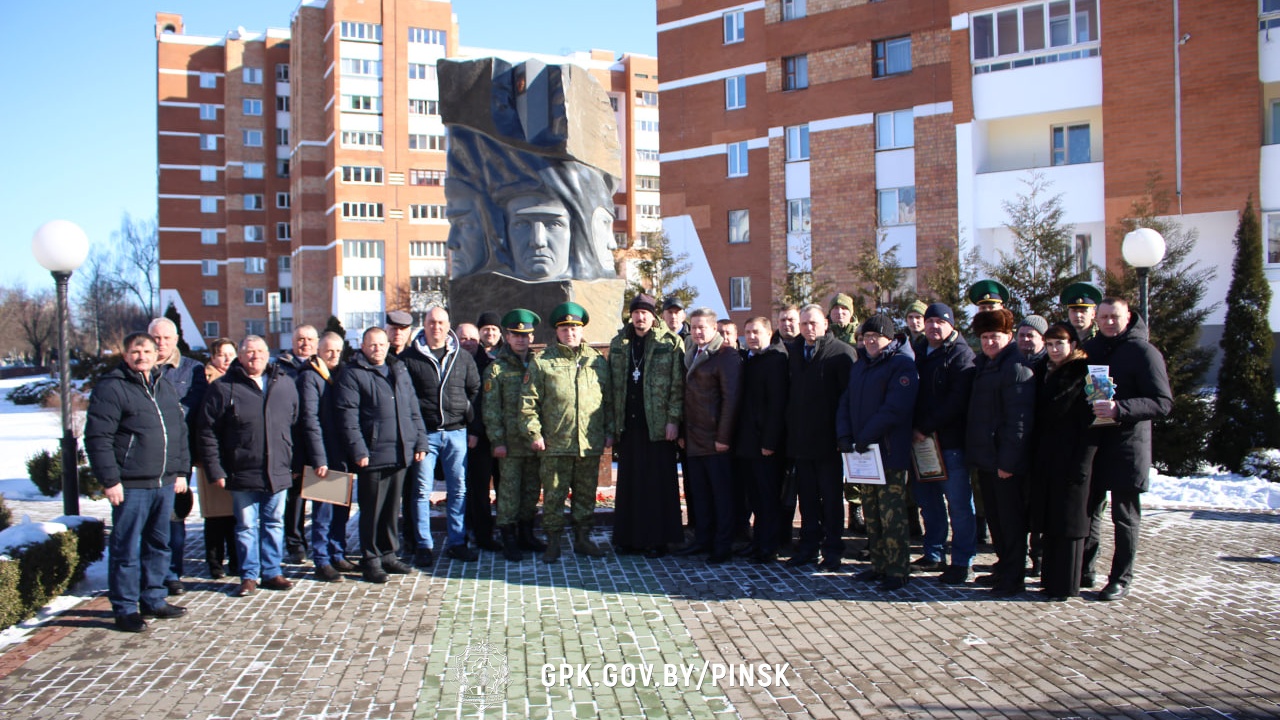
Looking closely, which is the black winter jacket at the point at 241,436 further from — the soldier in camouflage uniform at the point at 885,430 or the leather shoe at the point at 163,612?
the soldier in camouflage uniform at the point at 885,430

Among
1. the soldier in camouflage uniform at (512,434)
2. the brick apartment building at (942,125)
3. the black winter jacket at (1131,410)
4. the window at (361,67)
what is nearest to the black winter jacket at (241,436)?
the soldier in camouflage uniform at (512,434)

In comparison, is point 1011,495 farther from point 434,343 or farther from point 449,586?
point 434,343

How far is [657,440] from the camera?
6773 mm

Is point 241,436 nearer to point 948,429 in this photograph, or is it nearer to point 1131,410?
point 948,429

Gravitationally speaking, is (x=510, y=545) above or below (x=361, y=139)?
below

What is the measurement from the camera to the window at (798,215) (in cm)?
2873

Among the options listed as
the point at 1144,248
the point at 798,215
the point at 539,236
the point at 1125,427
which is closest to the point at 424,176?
the point at 798,215

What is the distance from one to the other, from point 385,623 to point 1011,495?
13.2ft

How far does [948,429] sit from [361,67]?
5512 centimetres

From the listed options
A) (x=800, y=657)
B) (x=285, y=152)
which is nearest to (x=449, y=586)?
(x=800, y=657)

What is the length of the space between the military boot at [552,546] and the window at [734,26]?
88.4 feet

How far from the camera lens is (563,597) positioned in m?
5.75

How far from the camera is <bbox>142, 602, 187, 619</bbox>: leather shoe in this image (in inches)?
215

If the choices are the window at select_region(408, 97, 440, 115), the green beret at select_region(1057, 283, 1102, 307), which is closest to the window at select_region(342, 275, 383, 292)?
the window at select_region(408, 97, 440, 115)
